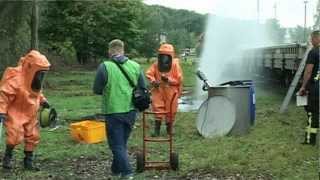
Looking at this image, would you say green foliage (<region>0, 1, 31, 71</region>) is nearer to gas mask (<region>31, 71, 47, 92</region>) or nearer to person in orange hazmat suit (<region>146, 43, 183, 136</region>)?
person in orange hazmat suit (<region>146, 43, 183, 136</region>)

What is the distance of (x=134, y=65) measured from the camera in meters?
8.27

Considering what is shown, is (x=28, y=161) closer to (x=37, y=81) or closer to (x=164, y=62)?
(x=37, y=81)

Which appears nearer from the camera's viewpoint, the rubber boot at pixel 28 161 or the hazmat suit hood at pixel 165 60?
the rubber boot at pixel 28 161

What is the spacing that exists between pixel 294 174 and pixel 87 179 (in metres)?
2.64

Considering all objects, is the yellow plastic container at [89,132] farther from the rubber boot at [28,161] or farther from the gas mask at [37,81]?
the gas mask at [37,81]

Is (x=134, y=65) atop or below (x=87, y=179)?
atop

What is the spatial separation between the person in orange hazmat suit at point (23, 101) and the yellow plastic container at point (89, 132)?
2.25 meters

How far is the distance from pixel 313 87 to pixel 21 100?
15.3 ft

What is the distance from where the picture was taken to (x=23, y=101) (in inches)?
346

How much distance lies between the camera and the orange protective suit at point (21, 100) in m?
8.71

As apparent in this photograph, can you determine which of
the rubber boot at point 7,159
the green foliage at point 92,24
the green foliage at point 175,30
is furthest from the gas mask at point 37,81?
the green foliage at point 175,30

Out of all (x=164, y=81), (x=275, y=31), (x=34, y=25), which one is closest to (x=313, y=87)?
(x=164, y=81)

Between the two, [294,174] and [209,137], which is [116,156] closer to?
[294,174]

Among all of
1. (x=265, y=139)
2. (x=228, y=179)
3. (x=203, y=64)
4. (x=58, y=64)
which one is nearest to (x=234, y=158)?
(x=228, y=179)
